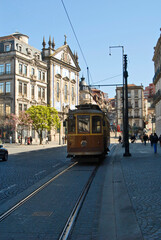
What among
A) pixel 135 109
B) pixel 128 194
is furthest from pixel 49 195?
pixel 135 109

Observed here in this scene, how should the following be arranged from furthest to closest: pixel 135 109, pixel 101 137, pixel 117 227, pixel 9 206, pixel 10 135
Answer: pixel 135 109, pixel 10 135, pixel 101 137, pixel 9 206, pixel 117 227

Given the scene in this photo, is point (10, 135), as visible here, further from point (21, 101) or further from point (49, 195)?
point (49, 195)

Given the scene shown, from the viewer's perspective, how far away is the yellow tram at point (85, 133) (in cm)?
1677

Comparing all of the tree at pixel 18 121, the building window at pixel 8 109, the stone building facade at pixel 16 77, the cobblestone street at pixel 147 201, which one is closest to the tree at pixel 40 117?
the tree at pixel 18 121

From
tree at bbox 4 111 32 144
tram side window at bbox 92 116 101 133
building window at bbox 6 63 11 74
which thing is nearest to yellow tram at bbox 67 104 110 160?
tram side window at bbox 92 116 101 133

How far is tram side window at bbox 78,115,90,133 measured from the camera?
55.9 feet

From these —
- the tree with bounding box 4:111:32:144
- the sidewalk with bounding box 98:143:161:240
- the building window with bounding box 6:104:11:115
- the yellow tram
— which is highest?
the building window with bounding box 6:104:11:115

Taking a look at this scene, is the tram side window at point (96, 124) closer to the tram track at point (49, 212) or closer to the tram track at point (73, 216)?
the tram track at point (49, 212)

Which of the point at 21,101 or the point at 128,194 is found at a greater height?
the point at 21,101

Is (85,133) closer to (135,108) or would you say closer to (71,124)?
(71,124)

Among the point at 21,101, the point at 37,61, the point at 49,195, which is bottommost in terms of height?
the point at 49,195

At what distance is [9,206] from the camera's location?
6883 millimetres

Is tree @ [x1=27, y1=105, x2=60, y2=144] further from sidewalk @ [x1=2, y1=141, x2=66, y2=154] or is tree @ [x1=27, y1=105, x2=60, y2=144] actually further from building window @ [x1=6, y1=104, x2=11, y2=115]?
building window @ [x1=6, y1=104, x2=11, y2=115]

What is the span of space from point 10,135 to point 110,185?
4629 centimetres
